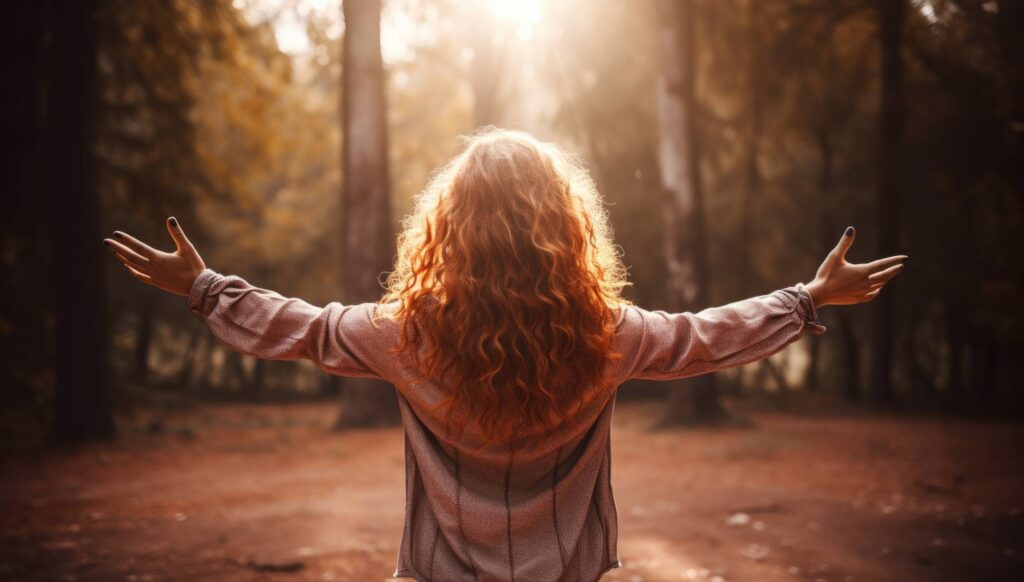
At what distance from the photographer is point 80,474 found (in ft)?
28.4

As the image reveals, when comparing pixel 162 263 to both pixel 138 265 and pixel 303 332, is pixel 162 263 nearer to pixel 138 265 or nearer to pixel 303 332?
pixel 138 265

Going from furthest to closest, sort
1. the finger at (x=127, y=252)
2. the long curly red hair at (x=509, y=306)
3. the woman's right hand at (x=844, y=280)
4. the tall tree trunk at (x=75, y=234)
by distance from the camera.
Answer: the tall tree trunk at (x=75, y=234), the woman's right hand at (x=844, y=280), the finger at (x=127, y=252), the long curly red hair at (x=509, y=306)

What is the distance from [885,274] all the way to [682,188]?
10249mm

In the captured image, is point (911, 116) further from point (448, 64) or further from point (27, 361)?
point (27, 361)

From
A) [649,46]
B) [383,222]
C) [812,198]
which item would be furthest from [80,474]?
[812,198]

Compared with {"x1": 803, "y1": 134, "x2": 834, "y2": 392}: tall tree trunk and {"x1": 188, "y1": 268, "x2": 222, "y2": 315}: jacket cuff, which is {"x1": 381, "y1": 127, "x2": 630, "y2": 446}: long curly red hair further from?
{"x1": 803, "y1": 134, "x2": 834, "y2": 392}: tall tree trunk

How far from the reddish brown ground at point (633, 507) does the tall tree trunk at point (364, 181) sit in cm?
76

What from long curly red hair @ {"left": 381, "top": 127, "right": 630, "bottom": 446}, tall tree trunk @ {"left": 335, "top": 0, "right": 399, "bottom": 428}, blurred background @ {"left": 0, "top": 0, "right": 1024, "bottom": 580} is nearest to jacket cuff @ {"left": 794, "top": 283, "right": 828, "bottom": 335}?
long curly red hair @ {"left": 381, "top": 127, "right": 630, "bottom": 446}

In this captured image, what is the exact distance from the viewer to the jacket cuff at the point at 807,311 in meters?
2.25

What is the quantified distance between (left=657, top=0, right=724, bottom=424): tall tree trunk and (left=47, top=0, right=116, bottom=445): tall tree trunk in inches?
330

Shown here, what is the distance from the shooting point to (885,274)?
2.31 m

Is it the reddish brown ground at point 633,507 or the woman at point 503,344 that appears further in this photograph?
the reddish brown ground at point 633,507

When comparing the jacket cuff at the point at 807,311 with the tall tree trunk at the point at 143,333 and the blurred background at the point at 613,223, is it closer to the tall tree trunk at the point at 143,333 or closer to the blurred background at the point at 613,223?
the blurred background at the point at 613,223

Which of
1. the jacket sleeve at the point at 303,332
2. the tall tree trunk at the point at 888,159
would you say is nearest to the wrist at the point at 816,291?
the jacket sleeve at the point at 303,332
